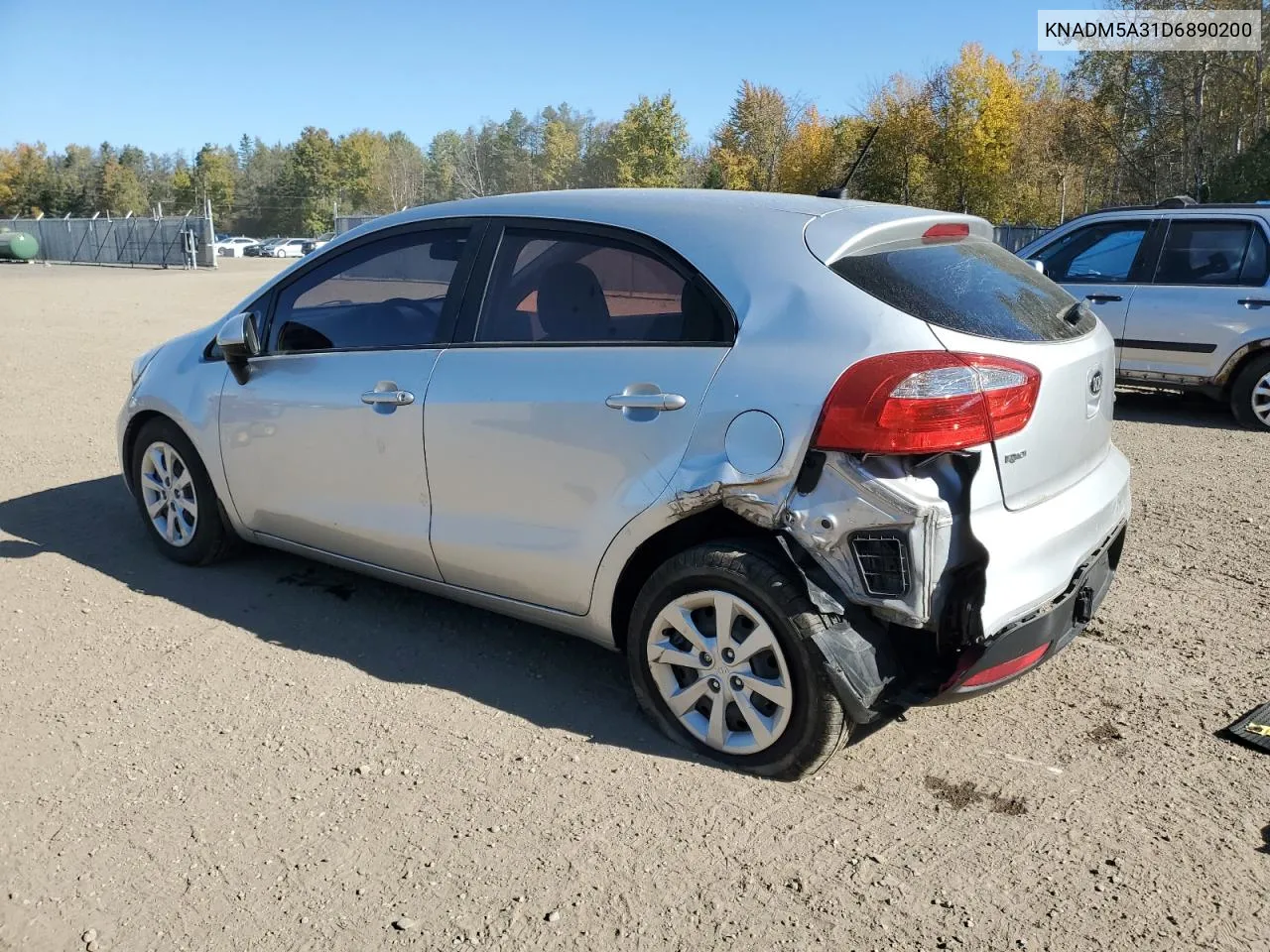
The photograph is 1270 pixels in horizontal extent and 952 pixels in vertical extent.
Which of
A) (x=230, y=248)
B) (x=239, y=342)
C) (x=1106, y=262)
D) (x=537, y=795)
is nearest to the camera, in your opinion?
(x=537, y=795)

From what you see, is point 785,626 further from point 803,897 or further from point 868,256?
point 868,256

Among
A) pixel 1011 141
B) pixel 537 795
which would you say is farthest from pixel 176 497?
pixel 1011 141

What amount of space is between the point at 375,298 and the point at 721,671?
2.21 meters

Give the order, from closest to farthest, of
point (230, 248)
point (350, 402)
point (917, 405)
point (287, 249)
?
point (917, 405), point (350, 402), point (230, 248), point (287, 249)

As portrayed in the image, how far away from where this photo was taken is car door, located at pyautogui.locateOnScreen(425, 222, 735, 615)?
10.5 feet

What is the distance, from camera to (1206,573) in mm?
4902

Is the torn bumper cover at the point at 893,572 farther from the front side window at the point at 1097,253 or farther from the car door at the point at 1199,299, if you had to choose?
the front side window at the point at 1097,253

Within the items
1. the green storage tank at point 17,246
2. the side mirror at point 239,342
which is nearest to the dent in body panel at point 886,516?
the side mirror at point 239,342

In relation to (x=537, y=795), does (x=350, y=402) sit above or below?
above

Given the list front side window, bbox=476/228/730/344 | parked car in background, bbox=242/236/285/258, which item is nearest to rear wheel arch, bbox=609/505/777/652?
front side window, bbox=476/228/730/344

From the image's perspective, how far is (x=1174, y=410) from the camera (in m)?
9.55

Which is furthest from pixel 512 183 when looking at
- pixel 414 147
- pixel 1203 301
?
pixel 1203 301

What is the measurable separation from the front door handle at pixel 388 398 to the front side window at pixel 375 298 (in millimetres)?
211

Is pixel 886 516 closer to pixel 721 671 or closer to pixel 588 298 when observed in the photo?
pixel 721 671
